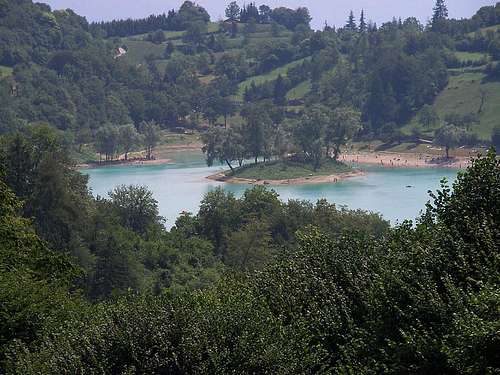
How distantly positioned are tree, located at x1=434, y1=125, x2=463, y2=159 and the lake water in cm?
659

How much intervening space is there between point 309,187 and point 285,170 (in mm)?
8257

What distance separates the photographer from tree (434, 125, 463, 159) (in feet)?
331

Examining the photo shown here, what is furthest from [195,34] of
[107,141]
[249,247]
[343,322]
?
[343,322]

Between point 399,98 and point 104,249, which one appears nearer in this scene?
point 104,249

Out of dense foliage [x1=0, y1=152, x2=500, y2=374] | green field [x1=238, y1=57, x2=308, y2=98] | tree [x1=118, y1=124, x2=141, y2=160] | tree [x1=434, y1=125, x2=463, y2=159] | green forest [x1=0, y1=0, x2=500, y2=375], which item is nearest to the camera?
dense foliage [x1=0, y1=152, x2=500, y2=374]

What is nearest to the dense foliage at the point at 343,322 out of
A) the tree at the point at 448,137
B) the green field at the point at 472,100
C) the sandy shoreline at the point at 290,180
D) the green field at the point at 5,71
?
the sandy shoreline at the point at 290,180

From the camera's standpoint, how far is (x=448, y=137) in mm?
101125

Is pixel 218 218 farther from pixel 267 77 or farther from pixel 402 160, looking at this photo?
pixel 267 77

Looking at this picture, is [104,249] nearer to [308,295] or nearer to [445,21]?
[308,295]

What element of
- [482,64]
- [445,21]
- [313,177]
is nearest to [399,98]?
[482,64]

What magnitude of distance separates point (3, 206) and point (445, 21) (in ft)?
465

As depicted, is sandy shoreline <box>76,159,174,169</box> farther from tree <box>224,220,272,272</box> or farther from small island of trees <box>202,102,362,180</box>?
tree <box>224,220,272,272</box>

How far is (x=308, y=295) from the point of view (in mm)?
14141

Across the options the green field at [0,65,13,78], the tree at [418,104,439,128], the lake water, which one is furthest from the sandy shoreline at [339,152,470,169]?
the green field at [0,65,13,78]
